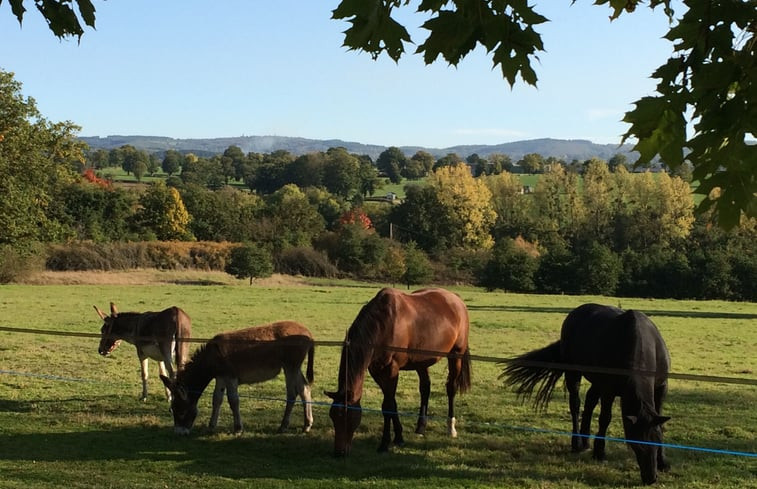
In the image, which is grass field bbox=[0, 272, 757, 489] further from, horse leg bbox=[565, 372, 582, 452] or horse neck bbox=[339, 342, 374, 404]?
horse neck bbox=[339, 342, 374, 404]

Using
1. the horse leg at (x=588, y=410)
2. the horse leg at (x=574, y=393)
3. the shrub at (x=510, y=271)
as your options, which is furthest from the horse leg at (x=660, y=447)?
the shrub at (x=510, y=271)

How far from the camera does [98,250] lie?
44.6 metres

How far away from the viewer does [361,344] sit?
296 inches

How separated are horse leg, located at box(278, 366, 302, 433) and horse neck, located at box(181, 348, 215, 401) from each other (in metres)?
0.89

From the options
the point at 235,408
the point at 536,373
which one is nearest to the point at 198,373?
the point at 235,408

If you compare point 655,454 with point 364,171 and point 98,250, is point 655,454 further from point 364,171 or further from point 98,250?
point 364,171

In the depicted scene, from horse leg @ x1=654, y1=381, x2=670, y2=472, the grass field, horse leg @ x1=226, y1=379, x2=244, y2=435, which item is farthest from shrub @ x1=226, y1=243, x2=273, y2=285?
horse leg @ x1=654, y1=381, x2=670, y2=472

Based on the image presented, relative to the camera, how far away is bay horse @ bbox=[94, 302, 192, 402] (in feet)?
33.3

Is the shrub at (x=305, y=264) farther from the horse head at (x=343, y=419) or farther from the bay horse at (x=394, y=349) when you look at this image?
the horse head at (x=343, y=419)

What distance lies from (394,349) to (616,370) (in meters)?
2.20

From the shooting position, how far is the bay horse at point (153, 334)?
1015cm

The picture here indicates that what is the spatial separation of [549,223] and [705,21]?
65493mm

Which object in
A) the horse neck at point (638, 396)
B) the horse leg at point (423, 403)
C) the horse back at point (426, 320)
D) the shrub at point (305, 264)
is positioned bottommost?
the shrub at point (305, 264)

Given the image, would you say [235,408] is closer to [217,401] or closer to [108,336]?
[217,401]
